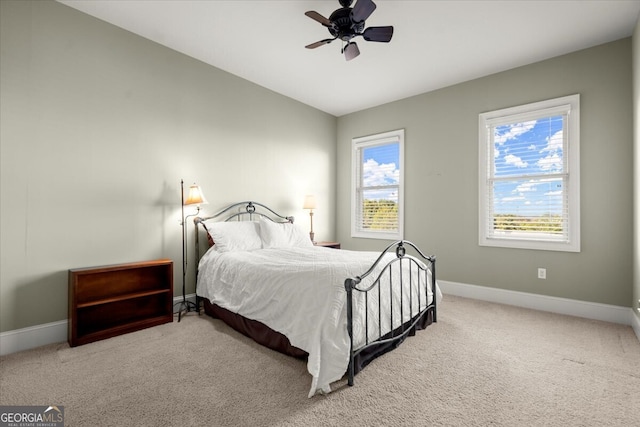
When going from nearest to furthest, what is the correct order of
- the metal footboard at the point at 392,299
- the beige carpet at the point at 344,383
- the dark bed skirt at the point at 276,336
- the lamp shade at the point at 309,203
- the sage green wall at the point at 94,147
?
the beige carpet at the point at 344,383, the metal footboard at the point at 392,299, the dark bed skirt at the point at 276,336, the sage green wall at the point at 94,147, the lamp shade at the point at 309,203

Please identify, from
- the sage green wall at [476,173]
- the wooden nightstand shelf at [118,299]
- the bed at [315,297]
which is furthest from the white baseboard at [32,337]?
the sage green wall at [476,173]

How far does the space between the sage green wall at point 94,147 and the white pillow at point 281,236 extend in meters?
0.64

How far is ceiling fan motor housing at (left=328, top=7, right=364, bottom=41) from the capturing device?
7.99 ft

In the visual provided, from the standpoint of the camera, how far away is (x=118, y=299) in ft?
8.92

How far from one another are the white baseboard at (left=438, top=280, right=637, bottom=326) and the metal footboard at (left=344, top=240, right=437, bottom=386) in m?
1.26

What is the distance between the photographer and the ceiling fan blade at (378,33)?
8.36ft

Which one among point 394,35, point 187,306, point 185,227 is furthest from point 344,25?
point 187,306

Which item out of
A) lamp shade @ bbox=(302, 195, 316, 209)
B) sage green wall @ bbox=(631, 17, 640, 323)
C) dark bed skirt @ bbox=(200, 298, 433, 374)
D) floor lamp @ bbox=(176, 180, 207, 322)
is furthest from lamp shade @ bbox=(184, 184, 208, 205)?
sage green wall @ bbox=(631, 17, 640, 323)

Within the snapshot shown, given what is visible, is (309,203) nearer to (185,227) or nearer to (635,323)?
(185,227)

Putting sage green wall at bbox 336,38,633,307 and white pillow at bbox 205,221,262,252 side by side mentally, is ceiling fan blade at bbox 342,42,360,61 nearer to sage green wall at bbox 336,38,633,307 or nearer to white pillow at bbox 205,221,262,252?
sage green wall at bbox 336,38,633,307

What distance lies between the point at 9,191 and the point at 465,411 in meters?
3.59

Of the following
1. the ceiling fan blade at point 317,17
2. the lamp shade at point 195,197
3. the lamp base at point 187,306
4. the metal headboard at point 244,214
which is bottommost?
the lamp base at point 187,306

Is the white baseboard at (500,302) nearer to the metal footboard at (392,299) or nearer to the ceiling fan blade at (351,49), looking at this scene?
the metal footboard at (392,299)

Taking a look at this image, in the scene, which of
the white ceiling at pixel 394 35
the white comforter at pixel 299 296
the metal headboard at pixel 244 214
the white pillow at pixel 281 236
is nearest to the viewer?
the white comforter at pixel 299 296
